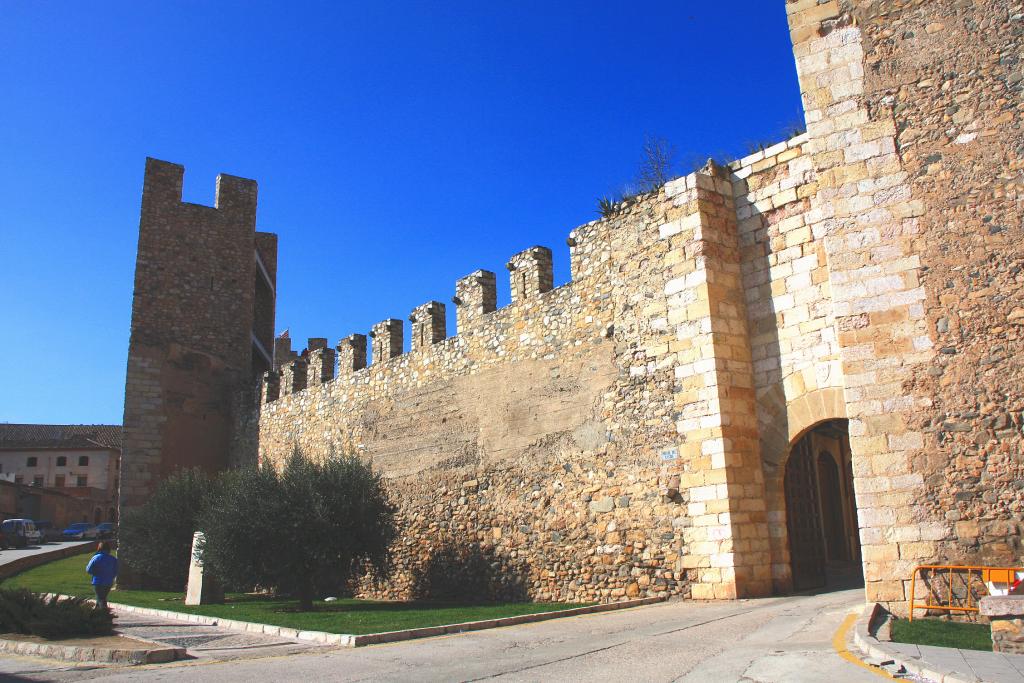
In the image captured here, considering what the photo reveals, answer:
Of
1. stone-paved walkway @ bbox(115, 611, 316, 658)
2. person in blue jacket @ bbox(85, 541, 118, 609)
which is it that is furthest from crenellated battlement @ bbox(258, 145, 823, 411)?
person in blue jacket @ bbox(85, 541, 118, 609)

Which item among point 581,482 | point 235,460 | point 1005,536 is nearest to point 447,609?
point 581,482

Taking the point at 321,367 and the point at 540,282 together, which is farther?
the point at 321,367

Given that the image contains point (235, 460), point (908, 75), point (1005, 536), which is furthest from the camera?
point (235, 460)

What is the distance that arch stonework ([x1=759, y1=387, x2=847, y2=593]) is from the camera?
9.84 m

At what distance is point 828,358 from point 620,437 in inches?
122

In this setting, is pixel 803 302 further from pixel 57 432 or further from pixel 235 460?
pixel 57 432

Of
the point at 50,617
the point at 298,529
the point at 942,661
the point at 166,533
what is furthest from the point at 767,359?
the point at 166,533

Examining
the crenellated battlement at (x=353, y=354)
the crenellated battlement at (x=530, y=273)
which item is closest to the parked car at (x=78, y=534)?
the crenellated battlement at (x=353, y=354)

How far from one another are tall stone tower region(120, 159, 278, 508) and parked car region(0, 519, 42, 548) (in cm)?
1397

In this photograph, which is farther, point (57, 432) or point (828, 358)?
point (57, 432)

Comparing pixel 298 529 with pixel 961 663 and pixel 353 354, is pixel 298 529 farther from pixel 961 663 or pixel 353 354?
pixel 961 663

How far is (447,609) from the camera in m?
11.6

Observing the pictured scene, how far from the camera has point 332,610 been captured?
41.7ft

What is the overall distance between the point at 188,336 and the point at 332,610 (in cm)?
1204
